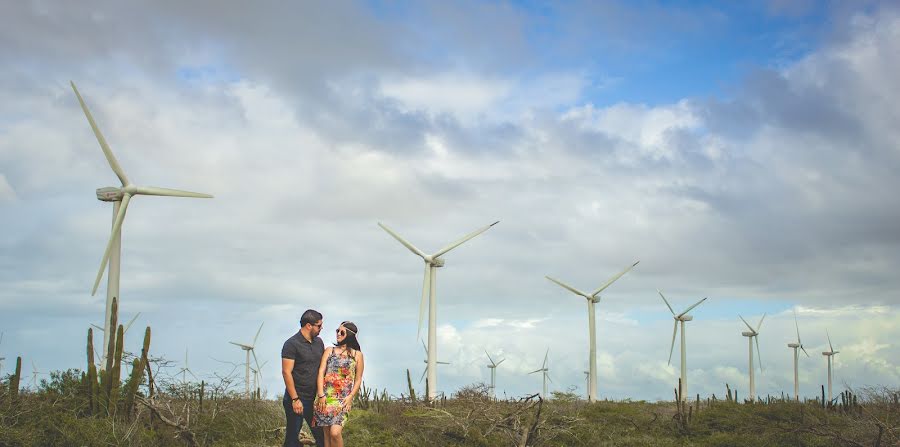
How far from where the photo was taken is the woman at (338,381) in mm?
12250

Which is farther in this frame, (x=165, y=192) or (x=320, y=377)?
(x=165, y=192)

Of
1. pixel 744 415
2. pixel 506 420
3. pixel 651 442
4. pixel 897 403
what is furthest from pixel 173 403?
pixel 897 403

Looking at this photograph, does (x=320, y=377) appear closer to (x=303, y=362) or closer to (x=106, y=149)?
(x=303, y=362)

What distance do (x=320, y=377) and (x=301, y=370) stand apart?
1.25ft

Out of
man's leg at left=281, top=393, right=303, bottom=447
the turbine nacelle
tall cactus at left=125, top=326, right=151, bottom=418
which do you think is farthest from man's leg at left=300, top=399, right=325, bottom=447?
the turbine nacelle

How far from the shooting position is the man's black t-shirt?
12.3 meters

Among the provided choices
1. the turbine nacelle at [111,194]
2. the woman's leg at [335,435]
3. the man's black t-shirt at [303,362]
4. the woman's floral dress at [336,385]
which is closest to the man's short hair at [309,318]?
the man's black t-shirt at [303,362]

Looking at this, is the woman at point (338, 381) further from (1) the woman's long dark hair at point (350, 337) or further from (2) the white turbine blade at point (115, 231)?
(2) the white turbine blade at point (115, 231)

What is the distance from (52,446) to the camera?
62.4 ft

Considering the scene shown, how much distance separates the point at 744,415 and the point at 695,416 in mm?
1735

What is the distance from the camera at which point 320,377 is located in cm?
1222

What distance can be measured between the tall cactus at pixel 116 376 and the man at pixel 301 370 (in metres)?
10.2

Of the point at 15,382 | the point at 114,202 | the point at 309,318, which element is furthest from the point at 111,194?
the point at 309,318

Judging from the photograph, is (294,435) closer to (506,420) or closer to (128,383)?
(506,420)
